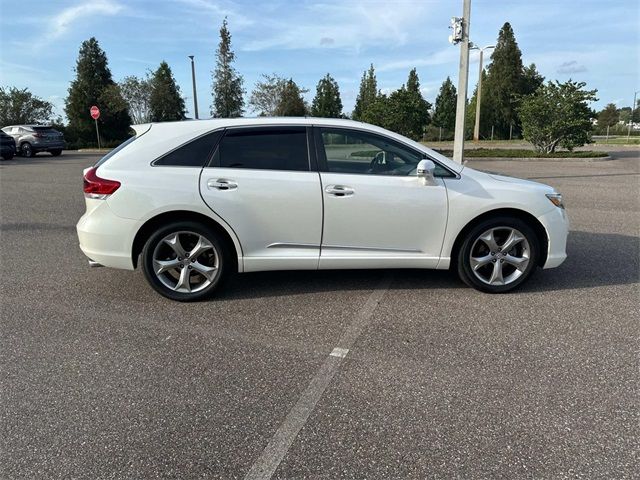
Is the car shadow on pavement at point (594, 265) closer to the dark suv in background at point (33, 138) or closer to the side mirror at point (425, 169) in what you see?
the side mirror at point (425, 169)

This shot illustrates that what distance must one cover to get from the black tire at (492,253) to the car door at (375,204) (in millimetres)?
262

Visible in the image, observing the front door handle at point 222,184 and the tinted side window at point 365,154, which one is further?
the tinted side window at point 365,154

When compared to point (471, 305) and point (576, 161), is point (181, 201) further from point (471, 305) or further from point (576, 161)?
point (576, 161)

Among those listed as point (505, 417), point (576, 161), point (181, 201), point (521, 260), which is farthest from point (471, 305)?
point (576, 161)

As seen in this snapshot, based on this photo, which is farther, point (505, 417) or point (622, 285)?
point (622, 285)

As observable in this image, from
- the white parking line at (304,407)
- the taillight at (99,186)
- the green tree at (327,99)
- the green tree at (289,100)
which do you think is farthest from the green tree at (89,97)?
the white parking line at (304,407)

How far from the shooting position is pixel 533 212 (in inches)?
167

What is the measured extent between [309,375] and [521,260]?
245 cm

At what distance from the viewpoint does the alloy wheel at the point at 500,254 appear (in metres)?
4.27

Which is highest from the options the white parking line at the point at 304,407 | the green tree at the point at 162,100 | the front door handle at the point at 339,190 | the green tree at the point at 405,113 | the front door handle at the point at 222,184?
the green tree at the point at 162,100

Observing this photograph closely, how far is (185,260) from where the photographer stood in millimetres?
4137

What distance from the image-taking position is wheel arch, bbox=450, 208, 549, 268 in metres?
4.26

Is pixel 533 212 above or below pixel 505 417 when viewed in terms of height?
above

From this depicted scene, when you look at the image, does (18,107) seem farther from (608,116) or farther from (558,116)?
(608,116)
